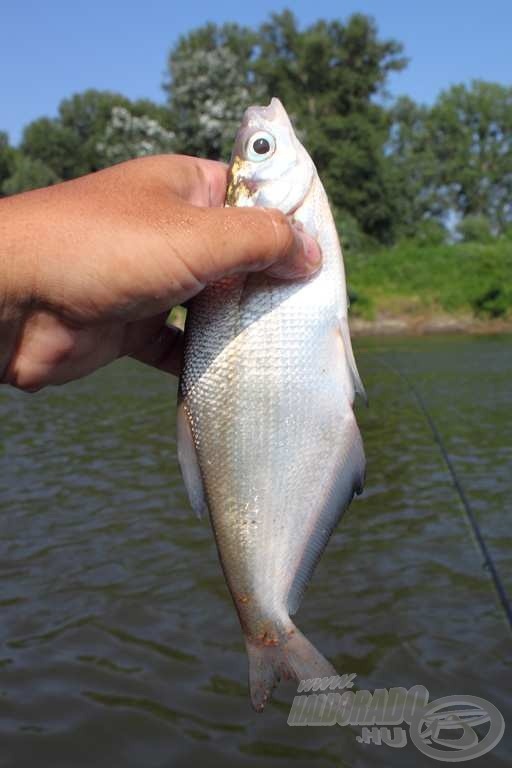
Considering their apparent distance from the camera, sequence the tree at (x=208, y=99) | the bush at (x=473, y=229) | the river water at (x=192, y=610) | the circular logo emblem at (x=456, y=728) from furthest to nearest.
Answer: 1. the bush at (x=473, y=229)
2. the tree at (x=208, y=99)
3. the river water at (x=192, y=610)
4. the circular logo emblem at (x=456, y=728)

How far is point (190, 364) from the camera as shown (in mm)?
2480

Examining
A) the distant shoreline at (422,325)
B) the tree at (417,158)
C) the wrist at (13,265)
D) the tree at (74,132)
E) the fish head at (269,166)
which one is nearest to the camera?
the wrist at (13,265)

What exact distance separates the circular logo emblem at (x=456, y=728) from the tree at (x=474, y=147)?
5859 centimetres

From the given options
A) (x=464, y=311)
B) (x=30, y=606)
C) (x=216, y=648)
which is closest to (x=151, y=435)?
(x=30, y=606)

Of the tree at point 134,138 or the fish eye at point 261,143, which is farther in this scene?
the tree at point 134,138

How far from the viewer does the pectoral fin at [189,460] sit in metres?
2.49

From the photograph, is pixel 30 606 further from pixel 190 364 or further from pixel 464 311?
pixel 464 311

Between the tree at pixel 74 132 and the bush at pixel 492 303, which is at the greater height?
the tree at pixel 74 132

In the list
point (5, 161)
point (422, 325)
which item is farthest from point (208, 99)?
point (5, 161)

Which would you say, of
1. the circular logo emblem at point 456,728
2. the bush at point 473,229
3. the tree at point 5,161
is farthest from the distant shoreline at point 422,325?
the tree at point 5,161

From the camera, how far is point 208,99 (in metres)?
43.9

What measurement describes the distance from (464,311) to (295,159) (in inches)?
1258

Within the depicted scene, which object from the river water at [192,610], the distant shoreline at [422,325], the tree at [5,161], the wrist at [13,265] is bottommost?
the distant shoreline at [422,325]

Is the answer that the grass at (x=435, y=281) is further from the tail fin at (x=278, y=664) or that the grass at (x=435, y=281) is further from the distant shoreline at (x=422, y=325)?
the tail fin at (x=278, y=664)
